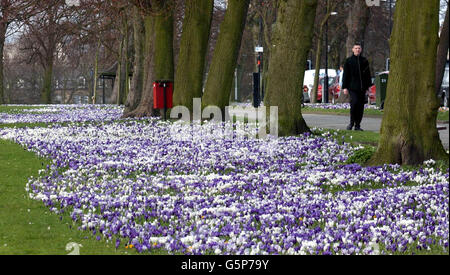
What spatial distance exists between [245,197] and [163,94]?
52.3 feet

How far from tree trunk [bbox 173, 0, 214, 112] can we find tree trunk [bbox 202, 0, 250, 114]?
43.5 inches

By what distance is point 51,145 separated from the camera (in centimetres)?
1633

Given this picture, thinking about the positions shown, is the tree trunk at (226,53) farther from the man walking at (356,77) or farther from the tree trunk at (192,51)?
the man walking at (356,77)

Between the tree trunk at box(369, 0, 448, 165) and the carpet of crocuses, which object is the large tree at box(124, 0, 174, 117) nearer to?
the carpet of crocuses

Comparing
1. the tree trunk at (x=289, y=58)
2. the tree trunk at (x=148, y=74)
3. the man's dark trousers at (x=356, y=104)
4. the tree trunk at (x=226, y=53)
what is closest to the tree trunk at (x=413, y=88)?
the tree trunk at (x=289, y=58)

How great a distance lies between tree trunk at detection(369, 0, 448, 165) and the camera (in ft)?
36.8

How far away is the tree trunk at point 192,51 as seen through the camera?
2334 centimetres

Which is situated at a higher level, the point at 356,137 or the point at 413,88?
the point at 413,88

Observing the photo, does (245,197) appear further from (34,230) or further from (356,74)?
(356,74)

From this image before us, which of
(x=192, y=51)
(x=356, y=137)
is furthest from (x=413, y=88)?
(x=192, y=51)

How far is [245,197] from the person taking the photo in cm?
911

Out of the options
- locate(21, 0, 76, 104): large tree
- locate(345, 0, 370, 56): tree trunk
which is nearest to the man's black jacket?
locate(21, 0, 76, 104): large tree

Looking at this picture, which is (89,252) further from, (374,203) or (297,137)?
Answer: (297,137)
